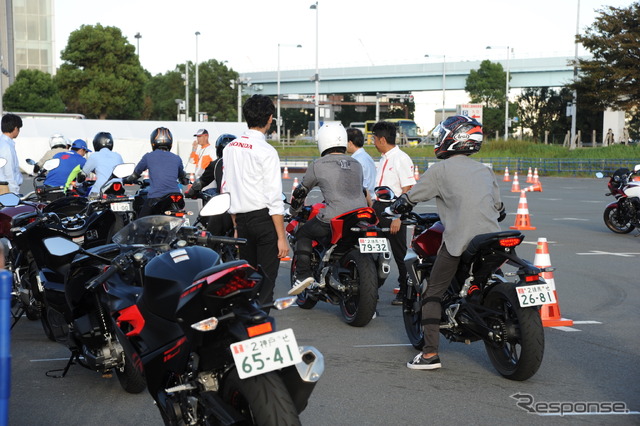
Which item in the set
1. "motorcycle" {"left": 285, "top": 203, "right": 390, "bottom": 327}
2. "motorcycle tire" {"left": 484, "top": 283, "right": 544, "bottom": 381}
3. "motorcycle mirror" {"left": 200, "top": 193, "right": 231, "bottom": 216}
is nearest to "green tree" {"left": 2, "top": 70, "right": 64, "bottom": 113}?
"motorcycle" {"left": 285, "top": 203, "right": 390, "bottom": 327}

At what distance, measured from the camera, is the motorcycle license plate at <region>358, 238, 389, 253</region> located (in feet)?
25.8

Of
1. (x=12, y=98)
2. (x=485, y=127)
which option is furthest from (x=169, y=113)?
(x=485, y=127)

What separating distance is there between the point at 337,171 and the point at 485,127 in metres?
74.5

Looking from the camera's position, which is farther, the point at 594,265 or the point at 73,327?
the point at 594,265

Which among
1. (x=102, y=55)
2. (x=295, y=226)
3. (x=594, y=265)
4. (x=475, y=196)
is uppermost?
(x=102, y=55)

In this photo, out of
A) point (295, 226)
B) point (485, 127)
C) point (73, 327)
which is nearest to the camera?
point (73, 327)

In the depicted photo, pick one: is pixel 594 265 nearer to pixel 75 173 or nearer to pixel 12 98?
pixel 75 173

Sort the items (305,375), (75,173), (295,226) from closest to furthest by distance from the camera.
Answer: (305,375) < (295,226) < (75,173)

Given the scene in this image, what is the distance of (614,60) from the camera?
46.1m

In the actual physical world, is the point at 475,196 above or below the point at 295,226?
above

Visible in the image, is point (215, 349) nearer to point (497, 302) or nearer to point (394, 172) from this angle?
point (497, 302)

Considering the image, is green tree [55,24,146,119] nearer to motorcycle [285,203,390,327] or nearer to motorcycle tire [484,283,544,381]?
motorcycle [285,203,390,327]

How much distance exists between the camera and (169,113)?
10075cm

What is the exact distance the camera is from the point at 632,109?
47.6 metres
